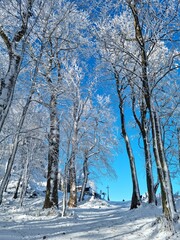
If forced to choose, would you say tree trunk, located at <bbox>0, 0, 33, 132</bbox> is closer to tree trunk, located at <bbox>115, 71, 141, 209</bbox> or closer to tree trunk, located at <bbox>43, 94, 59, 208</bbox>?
tree trunk, located at <bbox>43, 94, 59, 208</bbox>

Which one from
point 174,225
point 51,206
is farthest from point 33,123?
point 174,225

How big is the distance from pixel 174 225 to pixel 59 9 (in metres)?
9.03

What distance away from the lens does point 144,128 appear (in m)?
12.0

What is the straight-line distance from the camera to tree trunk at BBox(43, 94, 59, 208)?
10.1m

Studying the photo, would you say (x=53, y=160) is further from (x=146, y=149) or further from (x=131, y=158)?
(x=146, y=149)

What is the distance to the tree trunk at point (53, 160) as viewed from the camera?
10.1 meters

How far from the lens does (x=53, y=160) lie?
1080 centimetres

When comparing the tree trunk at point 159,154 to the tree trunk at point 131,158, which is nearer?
the tree trunk at point 159,154

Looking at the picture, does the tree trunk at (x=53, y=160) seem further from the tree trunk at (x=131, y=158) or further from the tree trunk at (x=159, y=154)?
the tree trunk at (x=159, y=154)


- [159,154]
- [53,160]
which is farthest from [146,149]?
[159,154]

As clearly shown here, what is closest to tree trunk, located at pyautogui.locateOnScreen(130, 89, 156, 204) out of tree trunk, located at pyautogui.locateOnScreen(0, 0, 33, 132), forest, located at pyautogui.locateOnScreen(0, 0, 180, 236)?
forest, located at pyautogui.locateOnScreen(0, 0, 180, 236)

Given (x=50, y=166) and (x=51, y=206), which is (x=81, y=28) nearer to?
(x=50, y=166)

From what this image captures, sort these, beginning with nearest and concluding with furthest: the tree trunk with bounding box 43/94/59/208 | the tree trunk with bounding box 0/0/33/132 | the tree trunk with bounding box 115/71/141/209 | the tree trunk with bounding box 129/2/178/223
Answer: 1. the tree trunk with bounding box 0/0/33/132
2. the tree trunk with bounding box 129/2/178/223
3. the tree trunk with bounding box 43/94/59/208
4. the tree trunk with bounding box 115/71/141/209

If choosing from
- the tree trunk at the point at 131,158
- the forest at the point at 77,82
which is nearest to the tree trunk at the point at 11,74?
the forest at the point at 77,82
